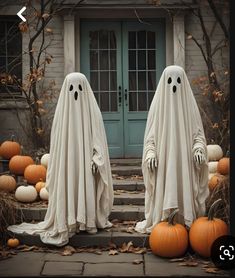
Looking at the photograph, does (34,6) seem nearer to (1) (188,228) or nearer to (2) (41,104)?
(2) (41,104)

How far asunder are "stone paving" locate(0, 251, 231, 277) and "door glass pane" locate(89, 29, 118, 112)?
16.9 feet

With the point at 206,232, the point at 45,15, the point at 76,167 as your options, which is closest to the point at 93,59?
the point at 45,15

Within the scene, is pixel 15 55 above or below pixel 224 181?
above

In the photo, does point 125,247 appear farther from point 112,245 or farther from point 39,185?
point 39,185

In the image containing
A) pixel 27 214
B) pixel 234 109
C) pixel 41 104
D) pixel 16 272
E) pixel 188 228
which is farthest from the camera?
pixel 41 104

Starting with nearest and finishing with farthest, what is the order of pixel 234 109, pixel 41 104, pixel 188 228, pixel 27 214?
pixel 234 109, pixel 188 228, pixel 27 214, pixel 41 104

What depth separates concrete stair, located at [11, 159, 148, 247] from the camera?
5.73 m

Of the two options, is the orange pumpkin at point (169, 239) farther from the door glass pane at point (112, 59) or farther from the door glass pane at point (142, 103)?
the door glass pane at point (112, 59)

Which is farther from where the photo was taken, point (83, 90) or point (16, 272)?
point (83, 90)

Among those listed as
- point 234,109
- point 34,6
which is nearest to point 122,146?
point 34,6

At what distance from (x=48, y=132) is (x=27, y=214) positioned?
3.53m

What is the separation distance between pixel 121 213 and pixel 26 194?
141 centimetres

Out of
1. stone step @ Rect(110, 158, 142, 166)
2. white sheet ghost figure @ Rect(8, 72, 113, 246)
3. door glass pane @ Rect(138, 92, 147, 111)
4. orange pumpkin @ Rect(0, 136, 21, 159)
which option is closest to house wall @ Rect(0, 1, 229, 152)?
door glass pane @ Rect(138, 92, 147, 111)

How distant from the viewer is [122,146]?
10156mm
